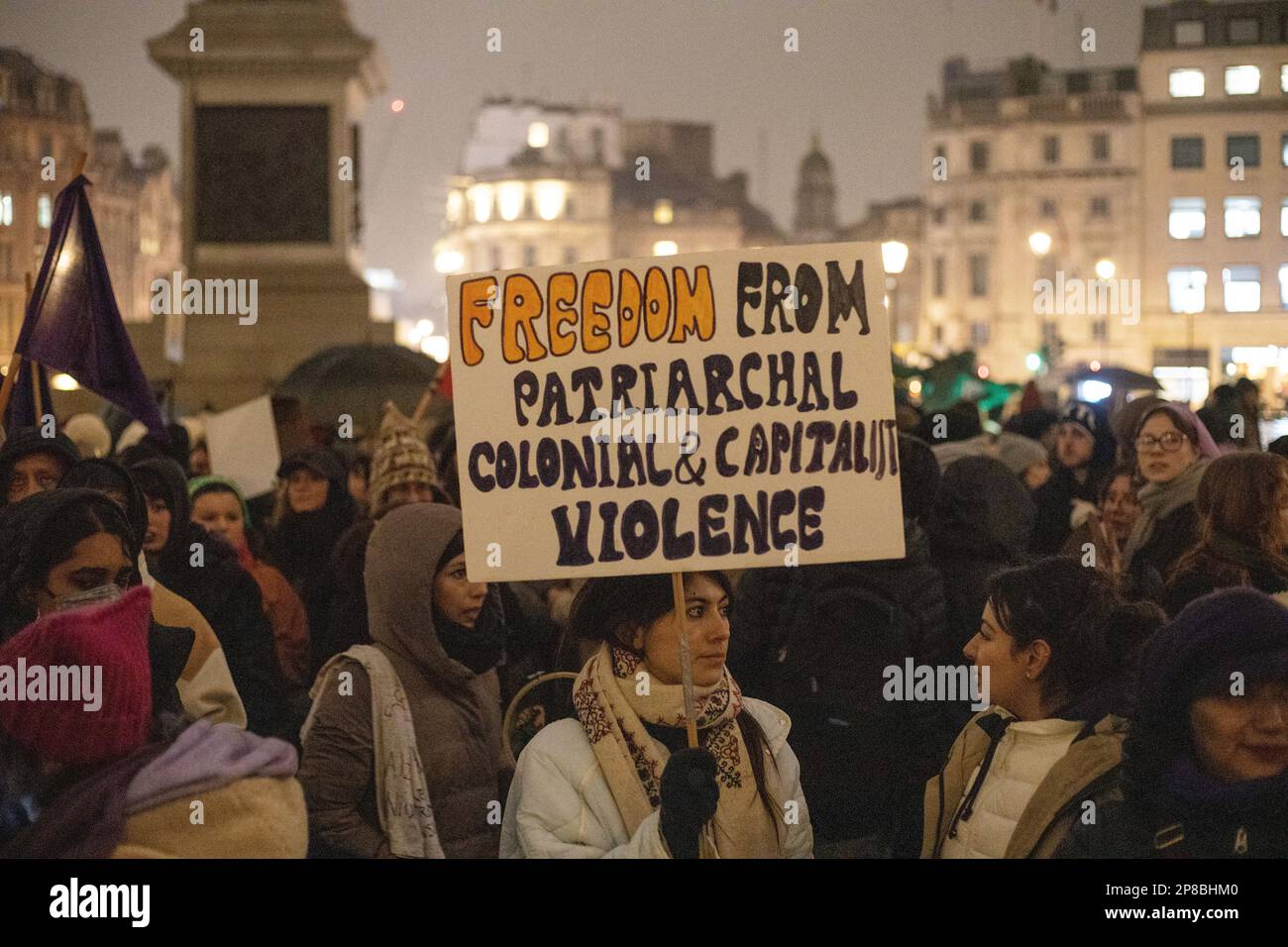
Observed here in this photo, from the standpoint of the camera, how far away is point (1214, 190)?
248 ft

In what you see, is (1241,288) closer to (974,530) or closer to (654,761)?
(974,530)

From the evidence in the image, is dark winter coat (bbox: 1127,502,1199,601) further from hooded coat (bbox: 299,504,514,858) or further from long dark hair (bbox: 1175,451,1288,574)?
hooded coat (bbox: 299,504,514,858)

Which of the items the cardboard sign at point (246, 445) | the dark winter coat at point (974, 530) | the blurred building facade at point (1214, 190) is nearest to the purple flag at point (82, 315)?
the cardboard sign at point (246, 445)

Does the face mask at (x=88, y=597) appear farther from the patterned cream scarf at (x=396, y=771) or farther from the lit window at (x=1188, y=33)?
the lit window at (x=1188, y=33)

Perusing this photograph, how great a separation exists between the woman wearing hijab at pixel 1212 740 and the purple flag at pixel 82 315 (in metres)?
4.23

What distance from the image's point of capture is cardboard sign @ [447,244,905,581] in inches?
180

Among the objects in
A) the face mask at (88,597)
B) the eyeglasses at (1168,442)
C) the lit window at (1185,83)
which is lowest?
the face mask at (88,597)

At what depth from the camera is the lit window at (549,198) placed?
118m

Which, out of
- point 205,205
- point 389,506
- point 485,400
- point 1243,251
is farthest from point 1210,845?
point 1243,251

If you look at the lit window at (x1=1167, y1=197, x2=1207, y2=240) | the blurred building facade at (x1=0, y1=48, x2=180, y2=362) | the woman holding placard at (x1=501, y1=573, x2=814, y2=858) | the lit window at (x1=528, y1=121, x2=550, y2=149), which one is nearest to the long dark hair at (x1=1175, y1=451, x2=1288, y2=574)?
the woman holding placard at (x1=501, y1=573, x2=814, y2=858)

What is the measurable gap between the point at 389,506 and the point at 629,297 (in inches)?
103

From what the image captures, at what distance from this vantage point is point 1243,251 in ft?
243

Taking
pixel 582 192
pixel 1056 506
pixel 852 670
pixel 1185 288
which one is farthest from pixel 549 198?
pixel 852 670
